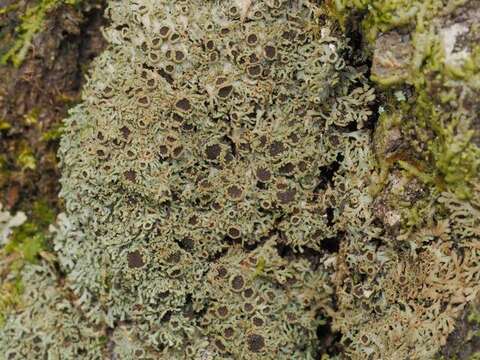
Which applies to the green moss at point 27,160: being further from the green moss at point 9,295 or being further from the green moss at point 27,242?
the green moss at point 9,295

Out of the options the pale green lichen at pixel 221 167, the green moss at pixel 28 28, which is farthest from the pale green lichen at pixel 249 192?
the green moss at pixel 28 28

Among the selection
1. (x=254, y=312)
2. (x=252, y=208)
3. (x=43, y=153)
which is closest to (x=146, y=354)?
(x=254, y=312)

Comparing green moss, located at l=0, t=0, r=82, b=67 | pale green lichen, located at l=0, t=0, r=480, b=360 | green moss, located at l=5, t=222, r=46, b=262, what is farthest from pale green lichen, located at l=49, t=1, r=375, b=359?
green moss, located at l=5, t=222, r=46, b=262

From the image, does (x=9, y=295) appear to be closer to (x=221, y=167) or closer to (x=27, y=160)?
(x=27, y=160)

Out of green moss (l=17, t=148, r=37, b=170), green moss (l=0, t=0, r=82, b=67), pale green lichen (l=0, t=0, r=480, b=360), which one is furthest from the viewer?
green moss (l=17, t=148, r=37, b=170)

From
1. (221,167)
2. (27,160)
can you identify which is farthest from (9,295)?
(221,167)

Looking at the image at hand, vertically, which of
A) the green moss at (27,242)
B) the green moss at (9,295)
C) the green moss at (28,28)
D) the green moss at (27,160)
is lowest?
the green moss at (9,295)

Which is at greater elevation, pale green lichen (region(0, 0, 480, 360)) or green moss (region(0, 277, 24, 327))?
pale green lichen (region(0, 0, 480, 360))

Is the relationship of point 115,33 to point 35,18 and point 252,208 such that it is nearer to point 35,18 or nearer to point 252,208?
point 35,18

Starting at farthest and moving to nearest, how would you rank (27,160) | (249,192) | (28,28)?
1. (27,160)
2. (28,28)
3. (249,192)

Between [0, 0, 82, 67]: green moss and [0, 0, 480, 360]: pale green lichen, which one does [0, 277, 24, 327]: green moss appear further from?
[0, 0, 82, 67]: green moss

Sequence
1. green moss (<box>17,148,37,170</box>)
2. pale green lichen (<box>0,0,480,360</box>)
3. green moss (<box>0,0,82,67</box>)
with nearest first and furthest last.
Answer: pale green lichen (<box>0,0,480,360</box>)
green moss (<box>0,0,82,67</box>)
green moss (<box>17,148,37,170</box>)
